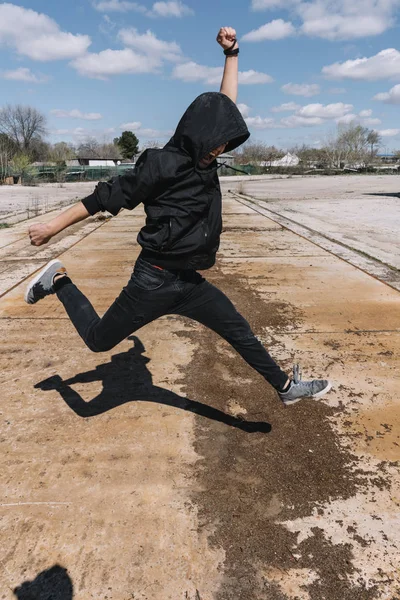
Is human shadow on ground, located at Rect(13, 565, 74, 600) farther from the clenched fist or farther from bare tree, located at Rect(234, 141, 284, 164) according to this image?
bare tree, located at Rect(234, 141, 284, 164)

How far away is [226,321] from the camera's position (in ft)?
8.39

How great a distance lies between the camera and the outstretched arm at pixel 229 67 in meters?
2.80

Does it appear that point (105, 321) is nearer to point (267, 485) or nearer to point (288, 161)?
point (267, 485)

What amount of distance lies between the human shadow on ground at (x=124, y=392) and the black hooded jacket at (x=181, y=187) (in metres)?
1.15

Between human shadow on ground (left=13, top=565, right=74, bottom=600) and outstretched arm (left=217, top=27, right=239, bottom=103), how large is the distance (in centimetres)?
251

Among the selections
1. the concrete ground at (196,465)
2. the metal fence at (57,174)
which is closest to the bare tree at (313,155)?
the metal fence at (57,174)

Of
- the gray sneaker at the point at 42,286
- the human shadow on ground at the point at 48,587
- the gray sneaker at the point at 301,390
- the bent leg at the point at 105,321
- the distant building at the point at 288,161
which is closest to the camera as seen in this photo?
the human shadow on ground at the point at 48,587

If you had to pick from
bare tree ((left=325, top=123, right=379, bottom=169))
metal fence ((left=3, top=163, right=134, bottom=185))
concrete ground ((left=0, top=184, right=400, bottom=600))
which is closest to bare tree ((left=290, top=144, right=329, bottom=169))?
bare tree ((left=325, top=123, right=379, bottom=169))

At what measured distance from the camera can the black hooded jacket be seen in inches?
85.0

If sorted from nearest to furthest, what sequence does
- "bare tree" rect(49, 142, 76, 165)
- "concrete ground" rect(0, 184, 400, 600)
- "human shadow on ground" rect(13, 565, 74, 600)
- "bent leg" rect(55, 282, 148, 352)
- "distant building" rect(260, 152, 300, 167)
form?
1. "human shadow on ground" rect(13, 565, 74, 600)
2. "concrete ground" rect(0, 184, 400, 600)
3. "bent leg" rect(55, 282, 148, 352)
4. "bare tree" rect(49, 142, 76, 165)
5. "distant building" rect(260, 152, 300, 167)

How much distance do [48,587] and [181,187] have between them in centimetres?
170

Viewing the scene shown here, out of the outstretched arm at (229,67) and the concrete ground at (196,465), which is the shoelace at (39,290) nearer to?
the concrete ground at (196,465)

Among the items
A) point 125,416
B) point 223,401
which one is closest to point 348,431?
point 223,401

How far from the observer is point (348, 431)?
282cm
